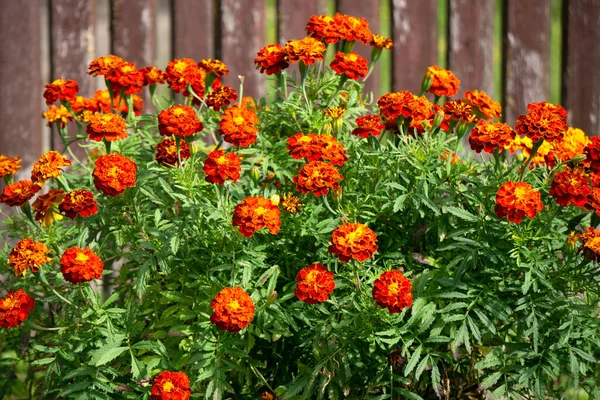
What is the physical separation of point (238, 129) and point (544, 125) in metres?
0.80

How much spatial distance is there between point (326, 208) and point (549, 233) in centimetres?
62

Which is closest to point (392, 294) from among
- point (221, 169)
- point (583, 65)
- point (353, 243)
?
point (353, 243)

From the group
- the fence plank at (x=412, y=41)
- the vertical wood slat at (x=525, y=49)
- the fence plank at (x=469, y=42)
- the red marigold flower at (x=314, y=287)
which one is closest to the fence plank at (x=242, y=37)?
the fence plank at (x=412, y=41)

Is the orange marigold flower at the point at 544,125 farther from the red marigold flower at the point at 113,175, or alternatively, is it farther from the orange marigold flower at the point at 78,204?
the orange marigold flower at the point at 78,204

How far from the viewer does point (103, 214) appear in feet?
8.34

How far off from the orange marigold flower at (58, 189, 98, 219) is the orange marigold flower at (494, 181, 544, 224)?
1029 mm

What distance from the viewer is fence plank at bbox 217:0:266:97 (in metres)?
4.47

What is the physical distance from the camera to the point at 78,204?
92.0 inches

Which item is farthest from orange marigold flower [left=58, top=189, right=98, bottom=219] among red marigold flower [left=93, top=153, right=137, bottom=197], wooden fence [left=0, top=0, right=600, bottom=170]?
wooden fence [left=0, top=0, right=600, bottom=170]

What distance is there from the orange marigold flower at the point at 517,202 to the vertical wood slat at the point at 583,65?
8.80 ft

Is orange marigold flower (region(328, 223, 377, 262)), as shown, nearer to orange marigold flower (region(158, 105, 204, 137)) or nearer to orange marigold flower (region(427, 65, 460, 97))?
orange marigold flower (region(158, 105, 204, 137))

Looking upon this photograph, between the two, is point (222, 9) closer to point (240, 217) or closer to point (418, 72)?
point (418, 72)

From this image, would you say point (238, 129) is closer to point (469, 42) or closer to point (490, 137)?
point (490, 137)

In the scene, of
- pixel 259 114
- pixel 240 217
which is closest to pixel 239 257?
pixel 240 217
